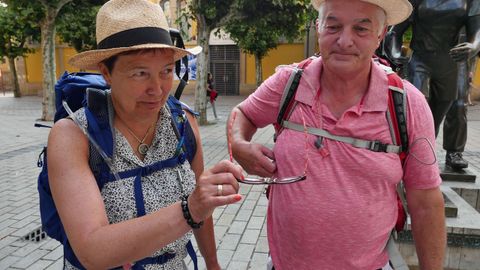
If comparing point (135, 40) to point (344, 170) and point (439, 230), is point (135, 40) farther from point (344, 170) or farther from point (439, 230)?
point (439, 230)

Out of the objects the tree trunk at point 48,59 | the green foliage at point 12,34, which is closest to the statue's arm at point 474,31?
the tree trunk at point 48,59

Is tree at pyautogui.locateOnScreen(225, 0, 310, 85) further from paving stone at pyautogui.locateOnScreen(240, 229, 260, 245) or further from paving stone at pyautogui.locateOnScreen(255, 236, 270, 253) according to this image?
paving stone at pyautogui.locateOnScreen(255, 236, 270, 253)

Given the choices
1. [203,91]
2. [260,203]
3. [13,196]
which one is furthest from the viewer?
[203,91]

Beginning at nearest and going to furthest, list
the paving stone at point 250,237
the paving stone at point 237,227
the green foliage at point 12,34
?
the paving stone at point 250,237 → the paving stone at point 237,227 → the green foliage at point 12,34

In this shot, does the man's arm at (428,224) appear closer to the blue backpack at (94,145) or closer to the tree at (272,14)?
the blue backpack at (94,145)

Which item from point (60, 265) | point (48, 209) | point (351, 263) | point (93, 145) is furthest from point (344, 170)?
point (60, 265)

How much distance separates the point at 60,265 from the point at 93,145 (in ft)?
8.69

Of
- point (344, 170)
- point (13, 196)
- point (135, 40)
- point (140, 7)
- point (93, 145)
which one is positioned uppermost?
point (140, 7)

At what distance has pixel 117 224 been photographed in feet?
4.00

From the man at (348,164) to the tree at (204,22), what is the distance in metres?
9.40

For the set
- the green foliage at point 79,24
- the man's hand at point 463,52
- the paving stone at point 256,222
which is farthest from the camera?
the green foliage at point 79,24

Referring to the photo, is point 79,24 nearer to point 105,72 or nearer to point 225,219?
point 225,219

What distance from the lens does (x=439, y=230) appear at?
1.62 meters

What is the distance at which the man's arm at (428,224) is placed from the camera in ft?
5.21
